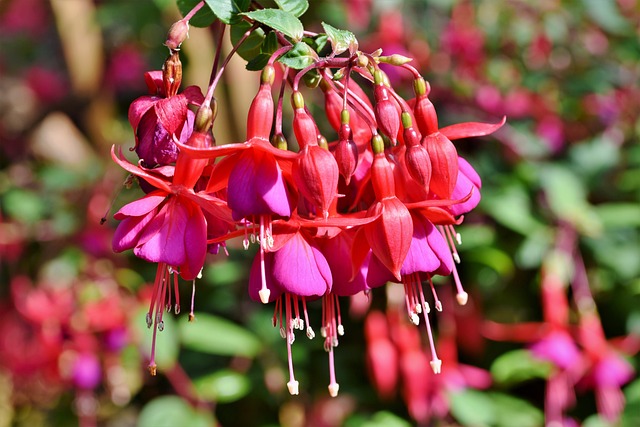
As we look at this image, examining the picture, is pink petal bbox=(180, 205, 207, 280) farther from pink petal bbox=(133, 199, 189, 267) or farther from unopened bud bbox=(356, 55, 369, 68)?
unopened bud bbox=(356, 55, 369, 68)

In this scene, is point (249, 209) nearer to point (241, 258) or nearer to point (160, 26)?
point (241, 258)

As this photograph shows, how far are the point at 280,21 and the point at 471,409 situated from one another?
978 millimetres

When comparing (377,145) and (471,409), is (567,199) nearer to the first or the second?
(471,409)

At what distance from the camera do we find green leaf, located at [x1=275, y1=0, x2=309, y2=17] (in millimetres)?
621

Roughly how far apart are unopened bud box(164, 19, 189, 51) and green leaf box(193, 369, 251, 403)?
0.88 m

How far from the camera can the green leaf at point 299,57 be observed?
0.55m

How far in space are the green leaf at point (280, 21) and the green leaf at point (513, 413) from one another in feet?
3.48

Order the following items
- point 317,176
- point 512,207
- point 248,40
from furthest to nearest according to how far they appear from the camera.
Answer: point 512,207, point 248,40, point 317,176

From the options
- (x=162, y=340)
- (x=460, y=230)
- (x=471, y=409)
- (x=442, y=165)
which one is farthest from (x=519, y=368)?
(x=442, y=165)

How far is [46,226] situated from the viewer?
1.76 metres

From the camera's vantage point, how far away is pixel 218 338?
1.34m

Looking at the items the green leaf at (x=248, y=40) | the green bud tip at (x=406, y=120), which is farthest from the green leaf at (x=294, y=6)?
the green bud tip at (x=406, y=120)

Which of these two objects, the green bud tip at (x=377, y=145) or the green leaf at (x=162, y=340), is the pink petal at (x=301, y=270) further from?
the green leaf at (x=162, y=340)

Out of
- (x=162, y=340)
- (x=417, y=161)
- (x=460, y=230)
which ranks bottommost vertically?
(x=162, y=340)
